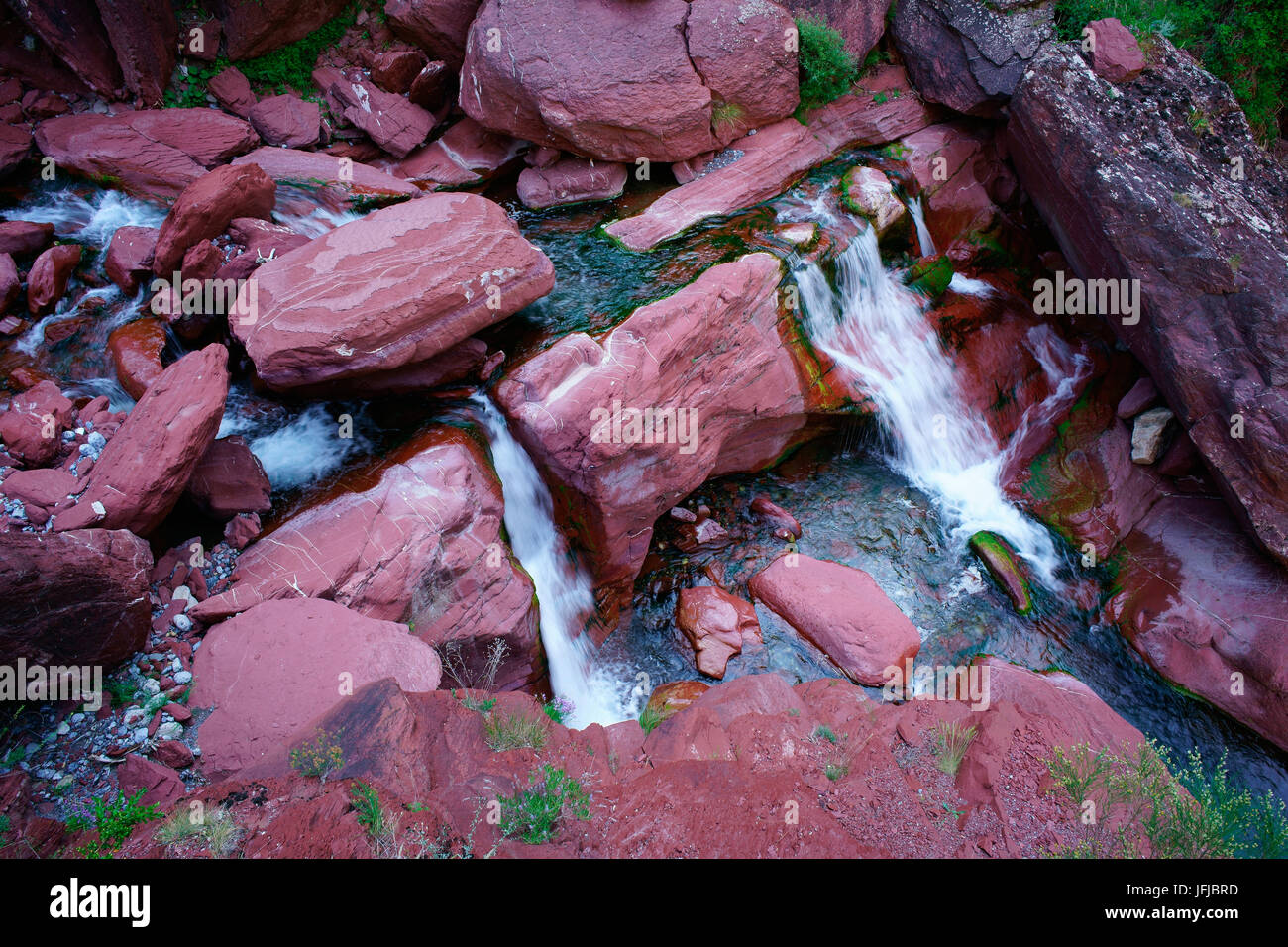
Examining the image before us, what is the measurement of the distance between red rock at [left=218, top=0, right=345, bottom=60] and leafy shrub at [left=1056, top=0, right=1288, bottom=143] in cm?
815

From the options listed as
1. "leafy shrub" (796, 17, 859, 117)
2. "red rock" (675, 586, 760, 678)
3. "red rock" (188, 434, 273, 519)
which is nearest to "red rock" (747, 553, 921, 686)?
"red rock" (675, 586, 760, 678)

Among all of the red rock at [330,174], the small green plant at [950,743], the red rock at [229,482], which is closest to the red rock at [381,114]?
the red rock at [330,174]

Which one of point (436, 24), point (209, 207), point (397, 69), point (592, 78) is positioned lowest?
point (209, 207)

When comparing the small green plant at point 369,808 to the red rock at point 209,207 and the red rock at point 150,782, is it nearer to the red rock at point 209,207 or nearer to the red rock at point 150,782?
the red rock at point 150,782

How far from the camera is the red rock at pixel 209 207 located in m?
5.43

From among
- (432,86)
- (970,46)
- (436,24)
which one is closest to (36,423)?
(432,86)

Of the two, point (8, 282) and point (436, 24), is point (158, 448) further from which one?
point (436, 24)

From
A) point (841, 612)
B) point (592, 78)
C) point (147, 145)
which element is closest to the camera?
point (841, 612)

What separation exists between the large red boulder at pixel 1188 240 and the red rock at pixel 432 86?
20.1ft

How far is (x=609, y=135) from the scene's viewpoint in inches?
295

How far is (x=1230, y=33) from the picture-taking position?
24.7ft

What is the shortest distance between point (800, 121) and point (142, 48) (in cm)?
670

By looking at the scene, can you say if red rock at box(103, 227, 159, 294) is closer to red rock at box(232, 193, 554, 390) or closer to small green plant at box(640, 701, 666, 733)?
red rock at box(232, 193, 554, 390)

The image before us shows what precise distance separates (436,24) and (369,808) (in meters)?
8.22
